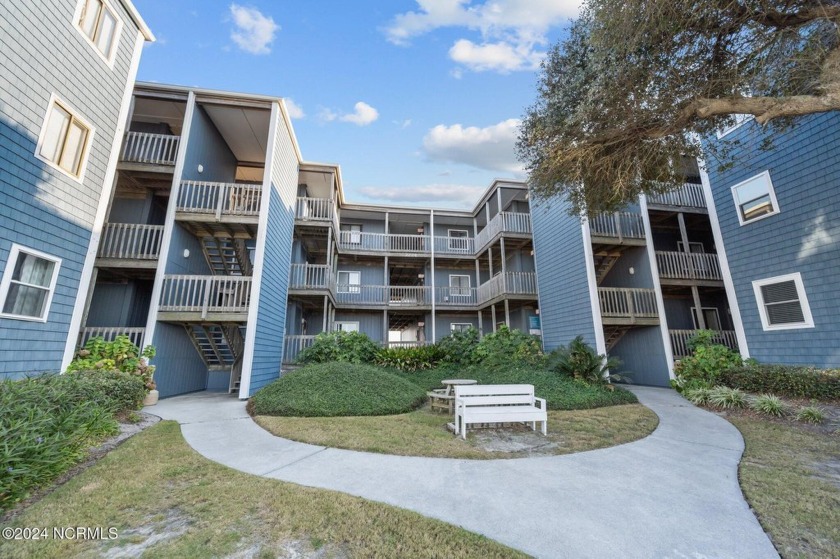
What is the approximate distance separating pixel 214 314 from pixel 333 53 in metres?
10.4

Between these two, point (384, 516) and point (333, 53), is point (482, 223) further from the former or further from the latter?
point (384, 516)

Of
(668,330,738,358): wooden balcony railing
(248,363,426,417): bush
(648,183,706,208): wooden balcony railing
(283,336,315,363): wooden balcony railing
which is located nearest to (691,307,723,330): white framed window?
(668,330,738,358): wooden balcony railing

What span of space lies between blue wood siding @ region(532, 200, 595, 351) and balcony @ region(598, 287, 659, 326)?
0.67 m

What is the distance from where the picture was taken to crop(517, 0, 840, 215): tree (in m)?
5.85

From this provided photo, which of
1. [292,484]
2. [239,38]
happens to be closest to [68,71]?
[239,38]

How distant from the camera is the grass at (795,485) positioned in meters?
2.81

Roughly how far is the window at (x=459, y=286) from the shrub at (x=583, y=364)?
7835mm

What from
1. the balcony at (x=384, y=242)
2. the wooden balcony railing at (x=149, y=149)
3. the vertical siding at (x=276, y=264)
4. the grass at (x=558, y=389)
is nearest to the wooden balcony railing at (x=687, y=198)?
the grass at (x=558, y=389)

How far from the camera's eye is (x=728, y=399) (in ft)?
25.5

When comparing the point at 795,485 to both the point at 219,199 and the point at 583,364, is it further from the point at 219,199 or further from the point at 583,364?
the point at 219,199

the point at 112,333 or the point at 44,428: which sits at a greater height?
the point at 112,333

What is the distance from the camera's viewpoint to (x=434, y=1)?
31.4ft

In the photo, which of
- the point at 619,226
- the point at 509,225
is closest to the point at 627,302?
the point at 619,226

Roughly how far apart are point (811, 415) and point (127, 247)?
1589 centimetres
